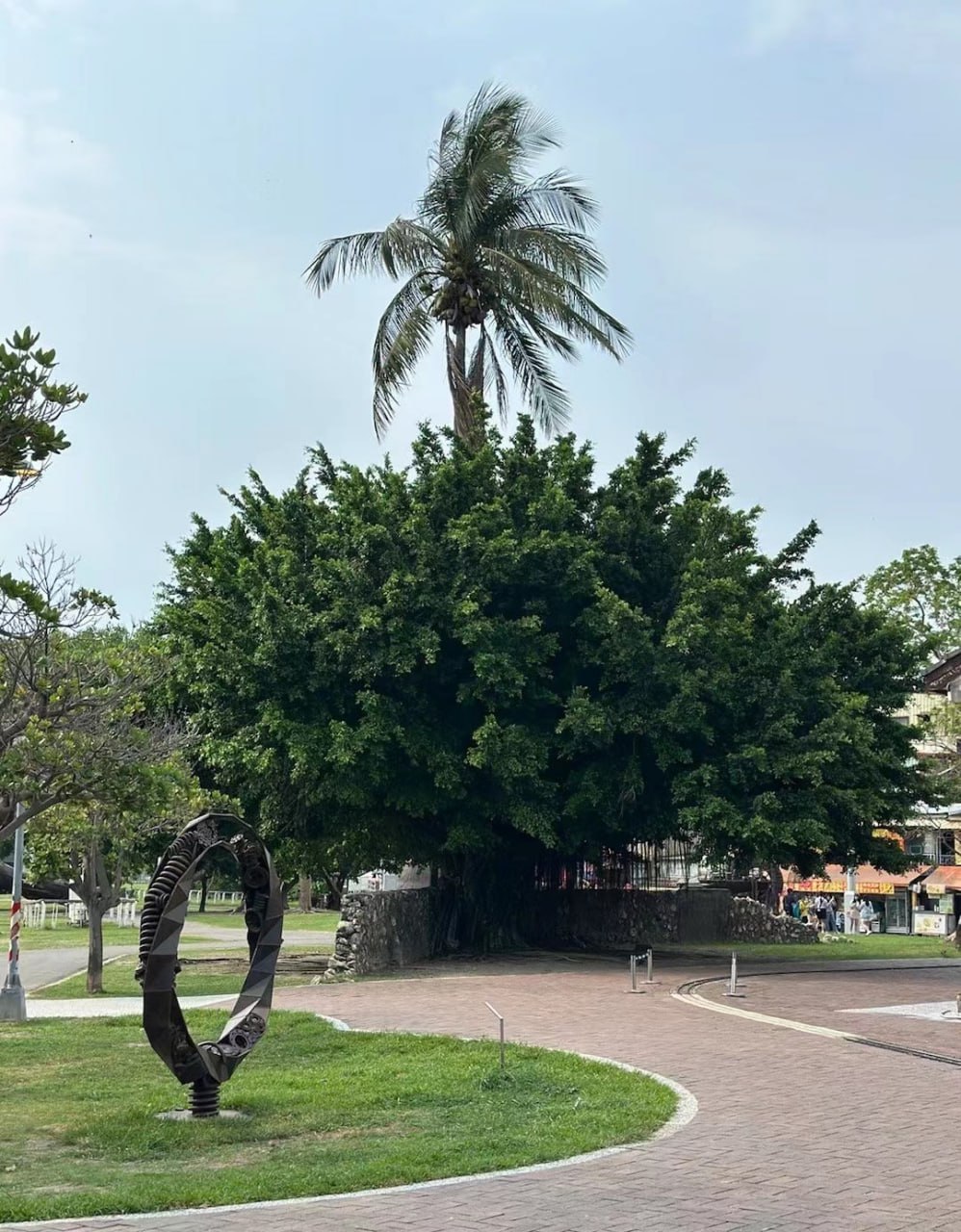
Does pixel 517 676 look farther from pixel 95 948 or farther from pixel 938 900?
pixel 938 900

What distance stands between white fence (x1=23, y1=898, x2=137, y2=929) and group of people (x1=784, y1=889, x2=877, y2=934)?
23.7 meters

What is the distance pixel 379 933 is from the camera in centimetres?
2677

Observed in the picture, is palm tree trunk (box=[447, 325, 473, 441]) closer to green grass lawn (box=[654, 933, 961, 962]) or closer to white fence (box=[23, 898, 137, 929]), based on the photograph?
green grass lawn (box=[654, 933, 961, 962])

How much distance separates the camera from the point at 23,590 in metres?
8.23

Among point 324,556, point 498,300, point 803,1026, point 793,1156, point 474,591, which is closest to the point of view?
point 793,1156

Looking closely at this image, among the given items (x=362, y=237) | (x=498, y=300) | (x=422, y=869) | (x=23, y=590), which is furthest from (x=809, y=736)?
(x=23, y=590)

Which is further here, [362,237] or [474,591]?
[362,237]

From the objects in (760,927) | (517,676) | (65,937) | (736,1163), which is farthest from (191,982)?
(65,937)

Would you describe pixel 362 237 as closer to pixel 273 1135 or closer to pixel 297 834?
pixel 297 834

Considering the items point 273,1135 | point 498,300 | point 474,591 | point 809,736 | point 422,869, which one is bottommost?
point 273,1135

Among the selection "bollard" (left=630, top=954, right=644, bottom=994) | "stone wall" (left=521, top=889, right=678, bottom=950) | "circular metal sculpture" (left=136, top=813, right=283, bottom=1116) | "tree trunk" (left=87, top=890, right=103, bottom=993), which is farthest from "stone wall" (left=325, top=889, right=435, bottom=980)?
"circular metal sculpture" (left=136, top=813, right=283, bottom=1116)

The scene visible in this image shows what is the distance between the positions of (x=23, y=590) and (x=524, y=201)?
25.0m

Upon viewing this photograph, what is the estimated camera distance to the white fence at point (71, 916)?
5472 cm

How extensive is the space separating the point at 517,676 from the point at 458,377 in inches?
342
